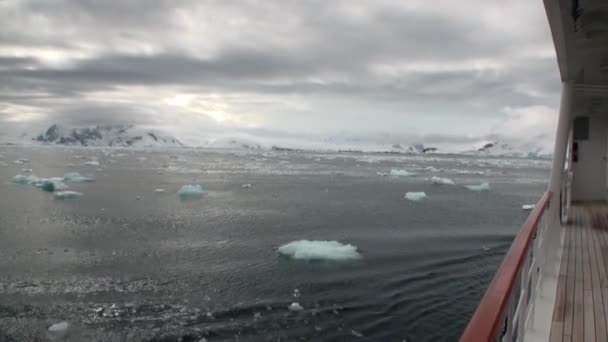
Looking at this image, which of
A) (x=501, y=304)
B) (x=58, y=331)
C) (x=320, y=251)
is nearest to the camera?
(x=501, y=304)

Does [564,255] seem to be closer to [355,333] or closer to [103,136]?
[355,333]

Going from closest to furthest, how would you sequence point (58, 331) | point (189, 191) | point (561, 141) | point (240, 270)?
point (561, 141) < point (58, 331) < point (240, 270) < point (189, 191)

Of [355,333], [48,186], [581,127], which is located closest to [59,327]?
[355,333]

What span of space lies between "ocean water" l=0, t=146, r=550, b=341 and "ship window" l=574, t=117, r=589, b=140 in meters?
2.54

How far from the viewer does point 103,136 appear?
179 m

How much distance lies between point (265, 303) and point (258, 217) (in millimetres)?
6944

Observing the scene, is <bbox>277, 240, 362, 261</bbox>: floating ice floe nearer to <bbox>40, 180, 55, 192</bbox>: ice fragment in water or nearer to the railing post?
the railing post

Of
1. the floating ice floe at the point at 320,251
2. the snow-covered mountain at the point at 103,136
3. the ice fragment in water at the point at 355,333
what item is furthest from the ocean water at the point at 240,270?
the snow-covered mountain at the point at 103,136

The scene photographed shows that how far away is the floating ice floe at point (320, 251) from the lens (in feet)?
27.9

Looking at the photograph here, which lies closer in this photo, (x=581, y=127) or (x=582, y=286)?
(x=582, y=286)

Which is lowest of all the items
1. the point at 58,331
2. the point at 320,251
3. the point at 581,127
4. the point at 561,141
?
the point at 58,331

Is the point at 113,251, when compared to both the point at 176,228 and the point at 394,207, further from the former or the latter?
the point at 394,207

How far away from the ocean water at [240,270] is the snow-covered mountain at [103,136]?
155m

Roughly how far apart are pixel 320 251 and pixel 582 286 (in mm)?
5621
